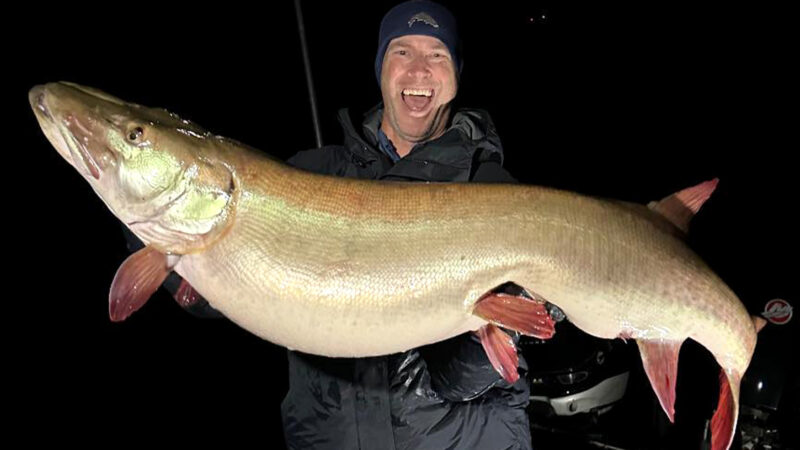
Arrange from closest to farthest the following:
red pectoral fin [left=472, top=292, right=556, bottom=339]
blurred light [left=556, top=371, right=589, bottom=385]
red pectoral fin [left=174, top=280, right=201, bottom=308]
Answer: red pectoral fin [left=472, top=292, right=556, bottom=339] → red pectoral fin [left=174, top=280, right=201, bottom=308] → blurred light [left=556, top=371, right=589, bottom=385]

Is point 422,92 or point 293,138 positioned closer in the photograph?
point 422,92

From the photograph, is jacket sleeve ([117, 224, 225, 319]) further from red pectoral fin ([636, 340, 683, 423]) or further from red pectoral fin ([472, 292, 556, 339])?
red pectoral fin ([636, 340, 683, 423])

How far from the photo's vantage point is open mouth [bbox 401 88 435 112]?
2611mm

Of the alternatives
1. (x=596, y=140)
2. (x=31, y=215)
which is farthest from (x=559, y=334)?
(x=596, y=140)

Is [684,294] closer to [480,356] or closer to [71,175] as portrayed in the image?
[480,356]

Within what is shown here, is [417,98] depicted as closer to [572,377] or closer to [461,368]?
[461,368]

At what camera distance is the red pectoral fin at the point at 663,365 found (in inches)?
75.2

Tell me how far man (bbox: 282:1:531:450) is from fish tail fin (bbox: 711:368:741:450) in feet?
2.35

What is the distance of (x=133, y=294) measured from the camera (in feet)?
5.73

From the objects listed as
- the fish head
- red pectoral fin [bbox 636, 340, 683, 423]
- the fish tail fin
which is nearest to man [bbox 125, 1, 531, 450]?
the fish head

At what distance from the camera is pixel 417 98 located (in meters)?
2.64

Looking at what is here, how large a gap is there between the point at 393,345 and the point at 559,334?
11.7 ft

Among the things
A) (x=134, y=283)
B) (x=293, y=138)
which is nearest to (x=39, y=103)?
(x=134, y=283)

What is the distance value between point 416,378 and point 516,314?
60 centimetres
